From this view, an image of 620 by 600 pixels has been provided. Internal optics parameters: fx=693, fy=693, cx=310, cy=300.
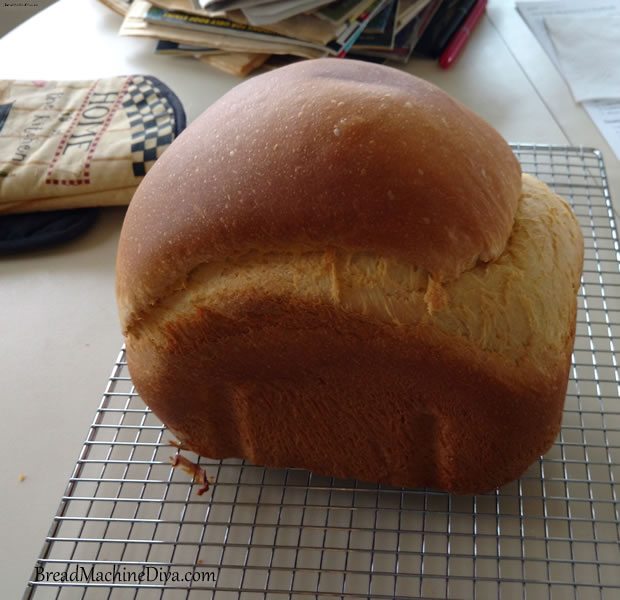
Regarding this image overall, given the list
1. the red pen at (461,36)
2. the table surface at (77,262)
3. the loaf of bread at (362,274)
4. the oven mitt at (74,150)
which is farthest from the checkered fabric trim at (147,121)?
the red pen at (461,36)

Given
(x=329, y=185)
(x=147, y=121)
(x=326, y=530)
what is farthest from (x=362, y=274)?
(x=147, y=121)

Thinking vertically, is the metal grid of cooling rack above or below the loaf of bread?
below

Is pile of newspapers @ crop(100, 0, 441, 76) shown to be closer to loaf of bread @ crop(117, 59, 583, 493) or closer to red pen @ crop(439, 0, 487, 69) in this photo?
red pen @ crop(439, 0, 487, 69)

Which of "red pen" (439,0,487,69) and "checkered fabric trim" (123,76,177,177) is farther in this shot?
"red pen" (439,0,487,69)

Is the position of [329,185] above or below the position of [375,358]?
above

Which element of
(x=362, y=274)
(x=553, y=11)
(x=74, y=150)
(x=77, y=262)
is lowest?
(x=553, y=11)

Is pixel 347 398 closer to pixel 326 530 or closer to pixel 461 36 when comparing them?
pixel 326 530

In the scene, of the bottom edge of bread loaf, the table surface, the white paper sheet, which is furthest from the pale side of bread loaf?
Result: the white paper sheet
